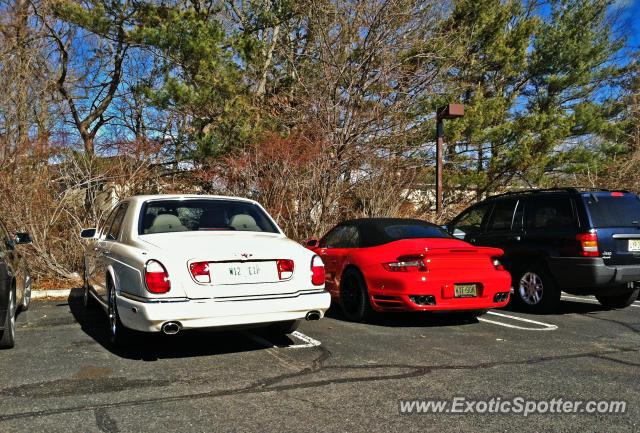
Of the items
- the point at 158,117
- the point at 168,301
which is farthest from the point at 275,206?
the point at 168,301

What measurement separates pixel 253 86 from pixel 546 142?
45.6ft

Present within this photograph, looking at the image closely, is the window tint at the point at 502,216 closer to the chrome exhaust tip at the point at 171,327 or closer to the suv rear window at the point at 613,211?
the suv rear window at the point at 613,211

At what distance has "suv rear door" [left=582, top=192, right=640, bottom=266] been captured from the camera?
7.63 meters

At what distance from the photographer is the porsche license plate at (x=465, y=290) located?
6.77m

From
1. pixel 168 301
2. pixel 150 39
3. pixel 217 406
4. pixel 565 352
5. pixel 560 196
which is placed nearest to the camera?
pixel 217 406

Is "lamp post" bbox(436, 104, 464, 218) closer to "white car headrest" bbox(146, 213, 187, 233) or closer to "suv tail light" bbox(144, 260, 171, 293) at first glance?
"white car headrest" bbox(146, 213, 187, 233)

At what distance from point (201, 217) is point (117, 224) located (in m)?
1.16

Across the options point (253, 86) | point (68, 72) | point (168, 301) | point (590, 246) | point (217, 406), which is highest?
point (68, 72)

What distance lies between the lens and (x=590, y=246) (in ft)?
24.9

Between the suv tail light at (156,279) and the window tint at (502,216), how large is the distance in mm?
5929

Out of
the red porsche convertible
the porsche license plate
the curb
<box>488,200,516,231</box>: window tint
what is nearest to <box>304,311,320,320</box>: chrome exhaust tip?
the red porsche convertible

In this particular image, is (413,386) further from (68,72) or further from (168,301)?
(68,72)

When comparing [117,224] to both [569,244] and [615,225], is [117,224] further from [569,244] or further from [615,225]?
[615,225]

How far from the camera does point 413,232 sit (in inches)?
304
